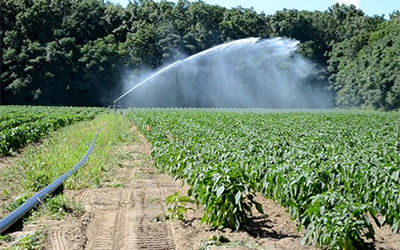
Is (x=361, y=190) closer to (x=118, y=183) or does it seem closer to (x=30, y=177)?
(x=118, y=183)

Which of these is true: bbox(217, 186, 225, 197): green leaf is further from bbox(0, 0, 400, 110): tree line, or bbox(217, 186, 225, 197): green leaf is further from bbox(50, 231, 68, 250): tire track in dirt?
bbox(0, 0, 400, 110): tree line

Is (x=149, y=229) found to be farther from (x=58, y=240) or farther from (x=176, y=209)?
(x=58, y=240)

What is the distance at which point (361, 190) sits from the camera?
6617 millimetres

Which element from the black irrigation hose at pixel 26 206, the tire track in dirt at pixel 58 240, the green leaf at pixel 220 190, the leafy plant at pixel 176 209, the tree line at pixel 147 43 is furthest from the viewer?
the tree line at pixel 147 43

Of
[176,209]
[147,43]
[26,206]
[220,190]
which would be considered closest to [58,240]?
[26,206]

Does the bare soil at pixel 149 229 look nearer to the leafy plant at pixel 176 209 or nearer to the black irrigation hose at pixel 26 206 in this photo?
the leafy plant at pixel 176 209

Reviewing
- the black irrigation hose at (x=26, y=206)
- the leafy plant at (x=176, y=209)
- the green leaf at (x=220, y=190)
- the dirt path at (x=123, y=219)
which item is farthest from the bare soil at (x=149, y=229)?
the green leaf at (x=220, y=190)

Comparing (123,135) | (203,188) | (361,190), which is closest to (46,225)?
(203,188)

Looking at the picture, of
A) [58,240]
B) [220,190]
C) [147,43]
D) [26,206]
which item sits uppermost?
[147,43]

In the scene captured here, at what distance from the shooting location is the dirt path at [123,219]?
565cm

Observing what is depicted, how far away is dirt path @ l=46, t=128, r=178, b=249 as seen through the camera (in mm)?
5648

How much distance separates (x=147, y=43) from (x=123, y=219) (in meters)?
63.2

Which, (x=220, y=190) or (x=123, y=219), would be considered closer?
(x=220, y=190)

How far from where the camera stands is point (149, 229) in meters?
6.20
